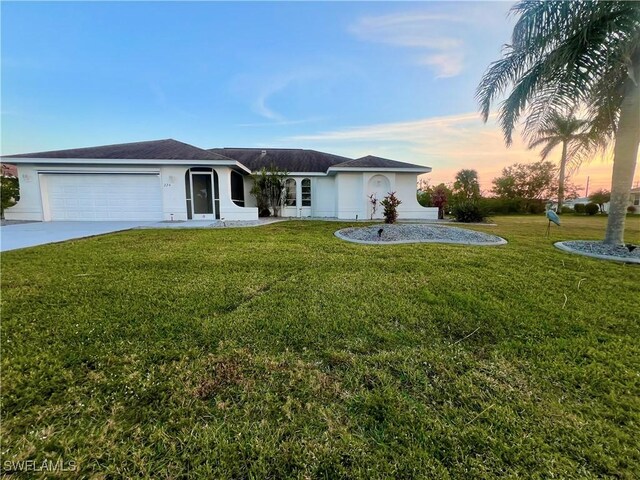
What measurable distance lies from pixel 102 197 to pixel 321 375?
15.5m

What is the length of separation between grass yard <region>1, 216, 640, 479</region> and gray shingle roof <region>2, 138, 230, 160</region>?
31.3 feet

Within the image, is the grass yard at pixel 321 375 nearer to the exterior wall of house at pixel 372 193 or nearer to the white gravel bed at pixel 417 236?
the white gravel bed at pixel 417 236

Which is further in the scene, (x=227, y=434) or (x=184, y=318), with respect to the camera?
(x=184, y=318)

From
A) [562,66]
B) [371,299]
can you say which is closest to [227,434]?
[371,299]

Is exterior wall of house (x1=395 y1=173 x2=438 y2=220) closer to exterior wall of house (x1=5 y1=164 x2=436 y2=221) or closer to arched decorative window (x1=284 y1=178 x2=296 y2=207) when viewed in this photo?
exterior wall of house (x1=5 y1=164 x2=436 y2=221)

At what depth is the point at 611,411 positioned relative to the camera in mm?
1915

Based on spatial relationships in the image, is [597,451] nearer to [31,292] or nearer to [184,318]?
[184,318]

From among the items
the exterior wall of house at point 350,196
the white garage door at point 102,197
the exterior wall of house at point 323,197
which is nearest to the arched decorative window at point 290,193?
the exterior wall of house at point 323,197

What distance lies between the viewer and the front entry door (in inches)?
530

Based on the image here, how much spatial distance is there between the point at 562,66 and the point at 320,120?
15142 millimetres

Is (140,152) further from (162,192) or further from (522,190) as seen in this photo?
(522,190)

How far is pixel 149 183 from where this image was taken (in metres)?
13.0

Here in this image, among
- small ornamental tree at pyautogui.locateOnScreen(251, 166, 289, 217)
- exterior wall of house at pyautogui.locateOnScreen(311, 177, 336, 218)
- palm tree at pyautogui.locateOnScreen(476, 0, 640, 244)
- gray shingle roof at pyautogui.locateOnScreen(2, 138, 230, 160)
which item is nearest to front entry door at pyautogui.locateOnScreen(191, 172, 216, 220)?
gray shingle roof at pyautogui.locateOnScreen(2, 138, 230, 160)

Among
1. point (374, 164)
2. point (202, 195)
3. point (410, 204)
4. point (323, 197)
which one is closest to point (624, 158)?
point (410, 204)
